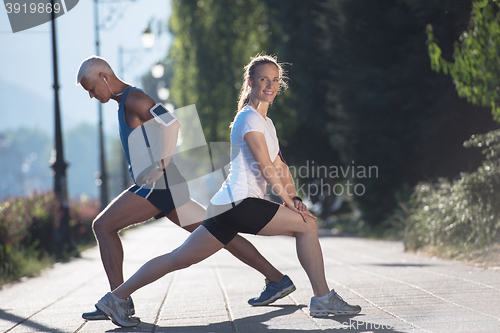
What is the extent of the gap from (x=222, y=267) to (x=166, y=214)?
17.6 feet

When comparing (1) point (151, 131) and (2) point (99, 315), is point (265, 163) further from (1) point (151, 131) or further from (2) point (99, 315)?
(2) point (99, 315)

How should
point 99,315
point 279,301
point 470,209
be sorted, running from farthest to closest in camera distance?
point 470,209, point 279,301, point 99,315

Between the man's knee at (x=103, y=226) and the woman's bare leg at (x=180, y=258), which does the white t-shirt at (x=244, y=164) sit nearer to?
the woman's bare leg at (x=180, y=258)

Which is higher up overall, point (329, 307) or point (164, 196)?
point (164, 196)

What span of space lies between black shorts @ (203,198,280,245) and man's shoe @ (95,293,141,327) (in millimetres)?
865

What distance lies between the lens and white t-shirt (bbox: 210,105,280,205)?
488 centimetres

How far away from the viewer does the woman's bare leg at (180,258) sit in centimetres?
495

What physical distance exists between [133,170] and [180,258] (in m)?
0.88

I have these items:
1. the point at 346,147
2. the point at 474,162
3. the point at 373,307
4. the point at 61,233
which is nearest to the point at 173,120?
the point at 373,307

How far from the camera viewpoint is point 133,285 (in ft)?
16.7

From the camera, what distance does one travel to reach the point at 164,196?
5465 millimetres

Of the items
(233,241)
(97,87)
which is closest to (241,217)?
(233,241)

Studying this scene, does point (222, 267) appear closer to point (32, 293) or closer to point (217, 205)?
point (32, 293)

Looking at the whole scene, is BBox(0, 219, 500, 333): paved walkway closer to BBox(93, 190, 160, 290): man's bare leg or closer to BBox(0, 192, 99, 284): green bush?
BBox(93, 190, 160, 290): man's bare leg
